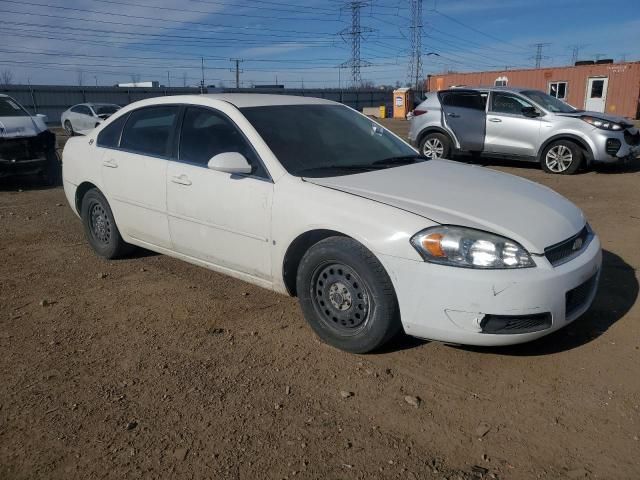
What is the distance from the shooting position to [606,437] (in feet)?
8.25

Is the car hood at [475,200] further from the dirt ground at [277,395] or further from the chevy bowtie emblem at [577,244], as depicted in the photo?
the dirt ground at [277,395]

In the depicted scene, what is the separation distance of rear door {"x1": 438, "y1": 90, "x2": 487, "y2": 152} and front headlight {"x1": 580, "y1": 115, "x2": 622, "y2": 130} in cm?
194

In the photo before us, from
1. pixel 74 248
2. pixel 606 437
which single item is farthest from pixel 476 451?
pixel 74 248

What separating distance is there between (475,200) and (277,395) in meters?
1.67

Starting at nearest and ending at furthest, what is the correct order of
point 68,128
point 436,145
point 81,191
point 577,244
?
point 577,244 → point 81,191 → point 436,145 → point 68,128

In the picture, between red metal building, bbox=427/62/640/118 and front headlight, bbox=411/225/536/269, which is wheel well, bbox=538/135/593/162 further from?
red metal building, bbox=427/62/640/118

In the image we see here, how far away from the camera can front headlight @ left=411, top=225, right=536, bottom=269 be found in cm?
288

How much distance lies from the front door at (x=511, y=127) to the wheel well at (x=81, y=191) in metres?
8.12

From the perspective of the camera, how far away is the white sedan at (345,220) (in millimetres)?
2910

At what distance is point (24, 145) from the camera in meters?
9.36

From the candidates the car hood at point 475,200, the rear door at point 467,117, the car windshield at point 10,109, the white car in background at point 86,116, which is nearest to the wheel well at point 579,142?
the rear door at point 467,117

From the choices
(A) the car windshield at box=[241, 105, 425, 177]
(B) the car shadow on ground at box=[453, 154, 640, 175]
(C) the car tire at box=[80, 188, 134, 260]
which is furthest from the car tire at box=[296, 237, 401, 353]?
(B) the car shadow on ground at box=[453, 154, 640, 175]

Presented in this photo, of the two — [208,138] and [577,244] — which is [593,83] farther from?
[208,138]

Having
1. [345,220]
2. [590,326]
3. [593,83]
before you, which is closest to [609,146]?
[590,326]
